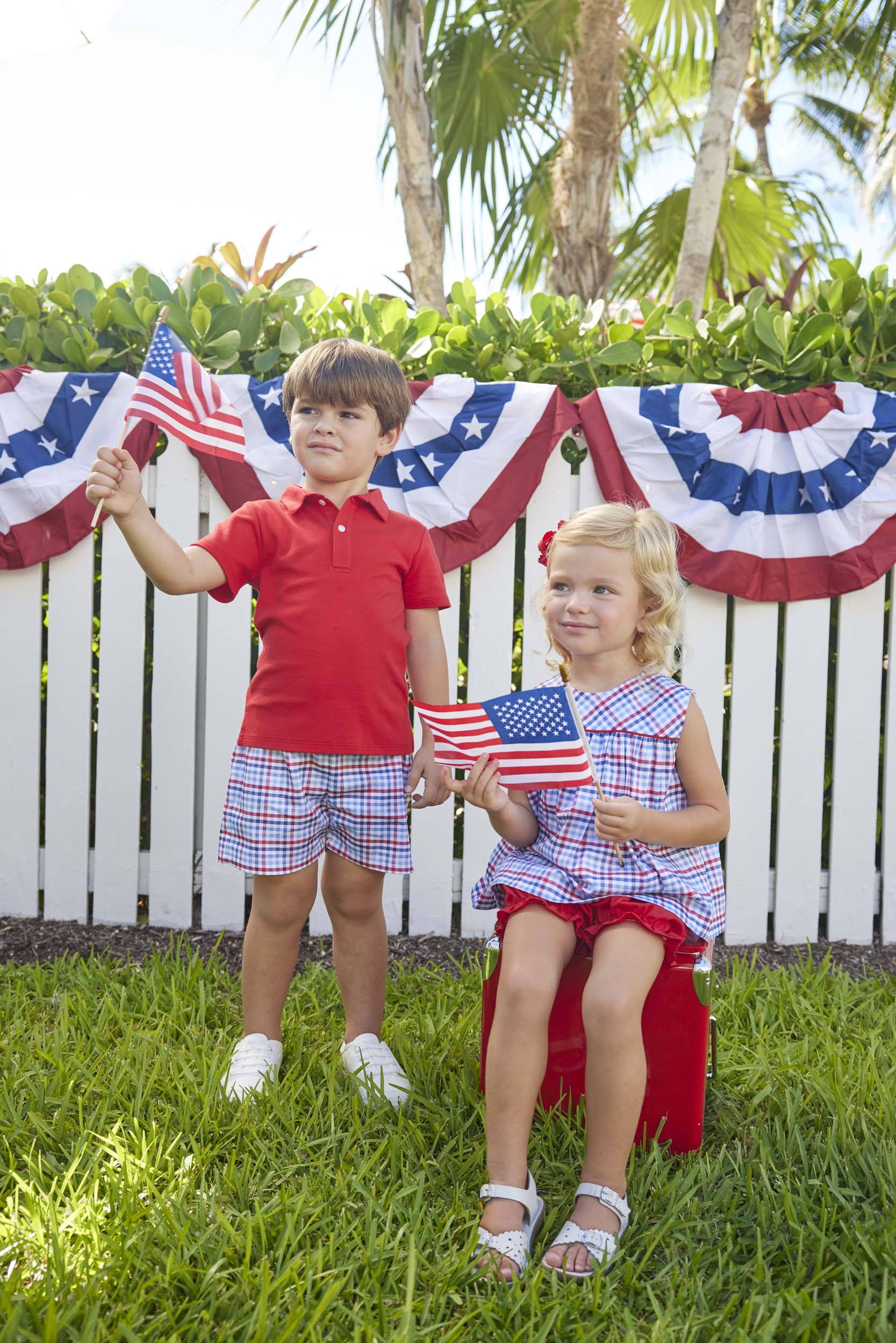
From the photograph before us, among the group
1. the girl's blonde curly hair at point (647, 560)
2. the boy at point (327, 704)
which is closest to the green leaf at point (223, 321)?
the boy at point (327, 704)

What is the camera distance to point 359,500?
221 cm

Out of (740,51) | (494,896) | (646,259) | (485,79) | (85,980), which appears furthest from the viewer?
(646,259)

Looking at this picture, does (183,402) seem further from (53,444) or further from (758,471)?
(758,471)

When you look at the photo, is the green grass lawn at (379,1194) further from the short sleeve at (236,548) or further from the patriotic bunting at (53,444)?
the patriotic bunting at (53,444)

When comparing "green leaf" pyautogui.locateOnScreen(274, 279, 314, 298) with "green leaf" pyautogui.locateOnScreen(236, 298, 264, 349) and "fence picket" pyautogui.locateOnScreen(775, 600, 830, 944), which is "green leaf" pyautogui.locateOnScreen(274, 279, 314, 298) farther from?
"fence picket" pyautogui.locateOnScreen(775, 600, 830, 944)

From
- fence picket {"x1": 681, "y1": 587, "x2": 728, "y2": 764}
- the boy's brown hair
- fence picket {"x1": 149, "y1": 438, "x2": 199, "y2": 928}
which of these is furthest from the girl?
fence picket {"x1": 149, "y1": 438, "x2": 199, "y2": 928}

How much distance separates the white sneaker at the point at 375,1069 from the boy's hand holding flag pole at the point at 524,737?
0.73 m

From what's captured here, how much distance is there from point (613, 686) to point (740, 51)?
4622 mm

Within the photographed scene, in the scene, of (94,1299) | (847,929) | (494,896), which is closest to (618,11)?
(847,929)

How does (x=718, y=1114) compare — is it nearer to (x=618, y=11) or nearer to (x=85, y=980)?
(x=85, y=980)

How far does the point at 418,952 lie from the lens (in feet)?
10.0

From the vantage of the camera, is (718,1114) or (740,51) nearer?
(718,1114)

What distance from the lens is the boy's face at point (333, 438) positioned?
83.9 inches

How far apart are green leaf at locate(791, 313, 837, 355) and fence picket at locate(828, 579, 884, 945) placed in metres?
0.84
